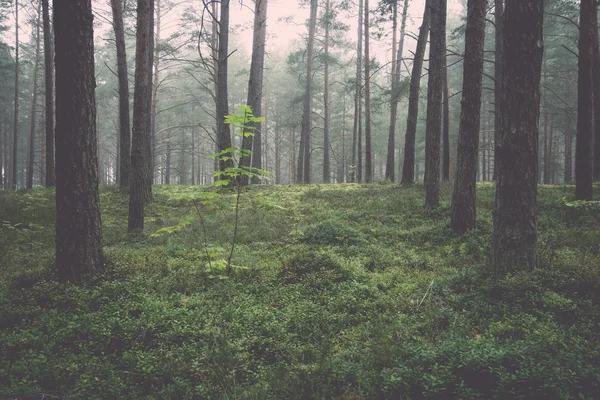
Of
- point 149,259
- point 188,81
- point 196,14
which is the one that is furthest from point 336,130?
point 149,259

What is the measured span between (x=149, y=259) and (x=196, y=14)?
21.6 meters

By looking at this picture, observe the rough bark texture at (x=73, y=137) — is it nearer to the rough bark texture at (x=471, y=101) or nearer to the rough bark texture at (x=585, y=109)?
the rough bark texture at (x=471, y=101)

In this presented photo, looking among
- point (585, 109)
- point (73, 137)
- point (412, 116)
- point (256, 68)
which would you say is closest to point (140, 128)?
point (73, 137)

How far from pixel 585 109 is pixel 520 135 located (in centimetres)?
669

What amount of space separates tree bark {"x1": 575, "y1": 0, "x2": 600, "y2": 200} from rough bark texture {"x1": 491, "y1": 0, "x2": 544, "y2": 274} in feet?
20.4

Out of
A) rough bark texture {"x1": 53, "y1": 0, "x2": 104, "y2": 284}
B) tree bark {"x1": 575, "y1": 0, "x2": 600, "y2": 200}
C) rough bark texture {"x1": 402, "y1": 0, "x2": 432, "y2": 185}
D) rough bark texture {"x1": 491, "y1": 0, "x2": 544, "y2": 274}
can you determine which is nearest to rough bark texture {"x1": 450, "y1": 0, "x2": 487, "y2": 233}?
rough bark texture {"x1": 491, "y1": 0, "x2": 544, "y2": 274}

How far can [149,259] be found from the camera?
244 inches

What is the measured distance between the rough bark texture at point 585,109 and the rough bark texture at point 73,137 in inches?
464

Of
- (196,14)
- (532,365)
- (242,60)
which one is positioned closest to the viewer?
(532,365)

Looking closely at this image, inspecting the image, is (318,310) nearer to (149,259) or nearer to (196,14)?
(149,259)

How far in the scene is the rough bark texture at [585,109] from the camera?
944 cm

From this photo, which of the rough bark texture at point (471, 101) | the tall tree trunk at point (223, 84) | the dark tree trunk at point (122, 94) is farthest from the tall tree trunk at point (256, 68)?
the rough bark texture at point (471, 101)

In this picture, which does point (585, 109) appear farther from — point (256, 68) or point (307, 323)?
point (256, 68)

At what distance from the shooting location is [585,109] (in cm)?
948
